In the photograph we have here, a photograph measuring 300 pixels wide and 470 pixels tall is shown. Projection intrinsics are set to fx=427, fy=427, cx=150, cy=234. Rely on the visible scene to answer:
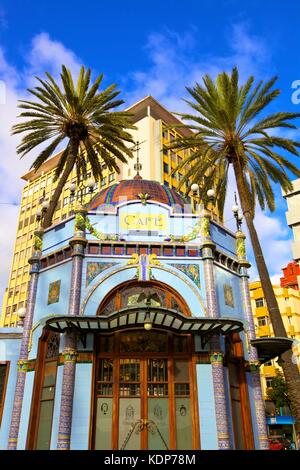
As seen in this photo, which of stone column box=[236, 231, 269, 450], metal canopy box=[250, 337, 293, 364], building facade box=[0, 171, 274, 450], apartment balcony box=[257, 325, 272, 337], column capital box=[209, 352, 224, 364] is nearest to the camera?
building facade box=[0, 171, 274, 450]

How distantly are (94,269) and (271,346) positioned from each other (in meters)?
8.85

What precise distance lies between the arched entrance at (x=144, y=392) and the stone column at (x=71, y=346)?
3.52 ft

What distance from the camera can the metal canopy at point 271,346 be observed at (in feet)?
62.1

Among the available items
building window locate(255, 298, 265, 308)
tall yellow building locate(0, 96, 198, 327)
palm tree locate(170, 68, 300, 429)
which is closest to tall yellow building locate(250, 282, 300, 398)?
building window locate(255, 298, 265, 308)

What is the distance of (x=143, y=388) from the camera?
17.5 meters

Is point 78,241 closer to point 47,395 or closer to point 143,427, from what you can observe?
point 47,395

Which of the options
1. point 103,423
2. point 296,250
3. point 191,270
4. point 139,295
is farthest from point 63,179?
point 296,250

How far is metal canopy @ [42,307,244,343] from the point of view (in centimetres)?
1647

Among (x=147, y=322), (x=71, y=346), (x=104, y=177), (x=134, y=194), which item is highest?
(x=104, y=177)

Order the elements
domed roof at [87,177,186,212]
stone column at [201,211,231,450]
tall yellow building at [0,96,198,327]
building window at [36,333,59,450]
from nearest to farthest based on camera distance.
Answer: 1. stone column at [201,211,231,450]
2. building window at [36,333,59,450]
3. domed roof at [87,177,186,212]
4. tall yellow building at [0,96,198,327]

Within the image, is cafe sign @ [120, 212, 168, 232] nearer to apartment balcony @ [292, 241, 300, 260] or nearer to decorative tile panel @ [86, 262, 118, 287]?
decorative tile panel @ [86, 262, 118, 287]

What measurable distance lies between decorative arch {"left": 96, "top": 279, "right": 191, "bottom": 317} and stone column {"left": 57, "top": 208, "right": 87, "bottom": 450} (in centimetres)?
131
